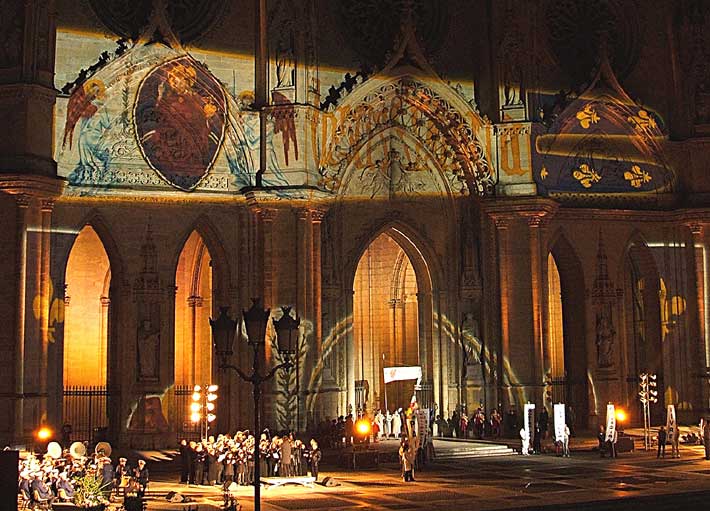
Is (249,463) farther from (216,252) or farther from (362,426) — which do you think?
(216,252)

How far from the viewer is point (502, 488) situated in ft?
74.9

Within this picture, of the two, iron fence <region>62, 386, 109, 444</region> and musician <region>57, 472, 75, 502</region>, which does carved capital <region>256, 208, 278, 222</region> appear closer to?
iron fence <region>62, 386, 109, 444</region>

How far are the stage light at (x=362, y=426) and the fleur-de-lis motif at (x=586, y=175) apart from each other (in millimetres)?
11842

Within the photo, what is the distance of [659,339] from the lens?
36.0 metres

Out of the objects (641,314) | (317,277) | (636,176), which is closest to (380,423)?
(317,277)

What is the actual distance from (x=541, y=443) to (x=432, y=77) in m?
11.6

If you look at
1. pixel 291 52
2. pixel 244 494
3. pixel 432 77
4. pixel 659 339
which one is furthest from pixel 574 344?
pixel 244 494

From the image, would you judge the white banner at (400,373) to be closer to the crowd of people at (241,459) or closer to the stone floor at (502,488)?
the stone floor at (502,488)

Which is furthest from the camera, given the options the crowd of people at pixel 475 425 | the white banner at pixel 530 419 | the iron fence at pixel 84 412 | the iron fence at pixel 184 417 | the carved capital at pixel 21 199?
the iron fence at pixel 84 412

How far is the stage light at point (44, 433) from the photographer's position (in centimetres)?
2578

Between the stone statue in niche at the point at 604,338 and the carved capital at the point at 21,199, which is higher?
the carved capital at the point at 21,199

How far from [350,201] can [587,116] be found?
8929 mm

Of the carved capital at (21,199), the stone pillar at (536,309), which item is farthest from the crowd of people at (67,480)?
the stone pillar at (536,309)

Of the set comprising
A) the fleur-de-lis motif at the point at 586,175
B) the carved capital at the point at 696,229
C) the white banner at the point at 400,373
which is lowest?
the white banner at the point at 400,373
